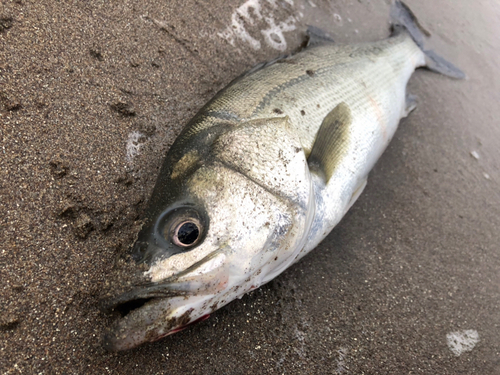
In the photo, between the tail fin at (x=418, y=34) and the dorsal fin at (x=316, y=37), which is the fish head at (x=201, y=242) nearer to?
the dorsal fin at (x=316, y=37)

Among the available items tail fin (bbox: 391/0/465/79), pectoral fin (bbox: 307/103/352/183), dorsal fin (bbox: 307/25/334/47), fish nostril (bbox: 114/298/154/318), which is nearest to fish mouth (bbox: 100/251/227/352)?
fish nostril (bbox: 114/298/154/318)

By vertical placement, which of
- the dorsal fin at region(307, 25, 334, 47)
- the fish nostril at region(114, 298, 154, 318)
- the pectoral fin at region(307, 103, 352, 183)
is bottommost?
the fish nostril at region(114, 298, 154, 318)

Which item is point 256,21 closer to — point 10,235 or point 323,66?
point 323,66

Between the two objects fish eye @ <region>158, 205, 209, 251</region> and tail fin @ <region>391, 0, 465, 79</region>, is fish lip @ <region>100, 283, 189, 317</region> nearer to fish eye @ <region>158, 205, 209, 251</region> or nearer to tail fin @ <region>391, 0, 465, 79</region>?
fish eye @ <region>158, 205, 209, 251</region>

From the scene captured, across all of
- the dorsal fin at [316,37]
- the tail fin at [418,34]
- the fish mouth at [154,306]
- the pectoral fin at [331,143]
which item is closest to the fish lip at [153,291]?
the fish mouth at [154,306]

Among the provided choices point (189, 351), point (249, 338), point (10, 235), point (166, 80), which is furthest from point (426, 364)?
point (166, 80)

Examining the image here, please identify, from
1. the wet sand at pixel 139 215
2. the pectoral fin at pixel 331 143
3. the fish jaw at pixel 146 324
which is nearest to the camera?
the fish jaw at pixel 146 324
